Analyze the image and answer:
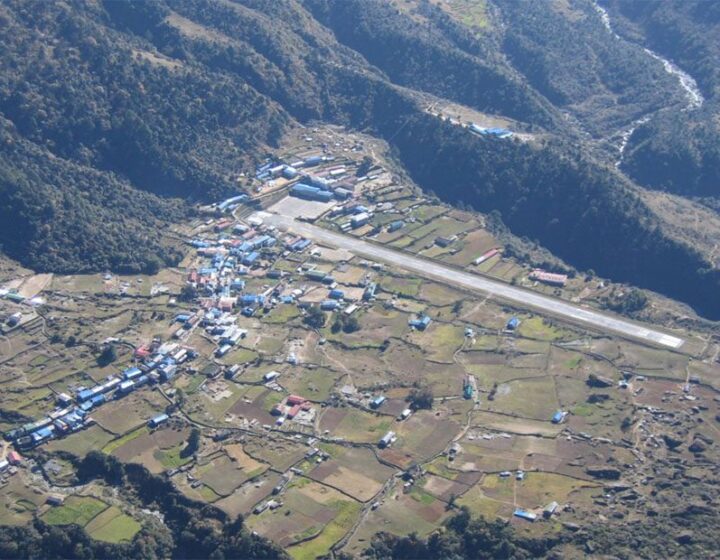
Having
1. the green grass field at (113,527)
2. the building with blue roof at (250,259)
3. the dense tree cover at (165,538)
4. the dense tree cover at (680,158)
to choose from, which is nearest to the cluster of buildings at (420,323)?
the building with blue roof at (250,259)

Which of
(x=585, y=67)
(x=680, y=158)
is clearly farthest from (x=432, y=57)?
(x=680, y=158)

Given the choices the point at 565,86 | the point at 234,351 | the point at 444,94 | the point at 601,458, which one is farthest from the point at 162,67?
the point at 601,458

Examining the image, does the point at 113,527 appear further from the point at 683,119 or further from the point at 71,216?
the point at 683,119

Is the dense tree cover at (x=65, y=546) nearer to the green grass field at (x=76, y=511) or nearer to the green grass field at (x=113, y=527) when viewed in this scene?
the green grass field at (x=113, y=527)

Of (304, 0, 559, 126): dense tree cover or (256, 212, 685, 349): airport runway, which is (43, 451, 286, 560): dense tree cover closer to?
(256, 212, 685, 349): airport runway

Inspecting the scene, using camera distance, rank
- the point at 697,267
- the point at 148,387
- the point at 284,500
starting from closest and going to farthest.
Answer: the point at 284,500, the point at 148,387, the point at 697,267

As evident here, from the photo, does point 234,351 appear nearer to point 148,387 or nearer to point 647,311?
point 148,387
